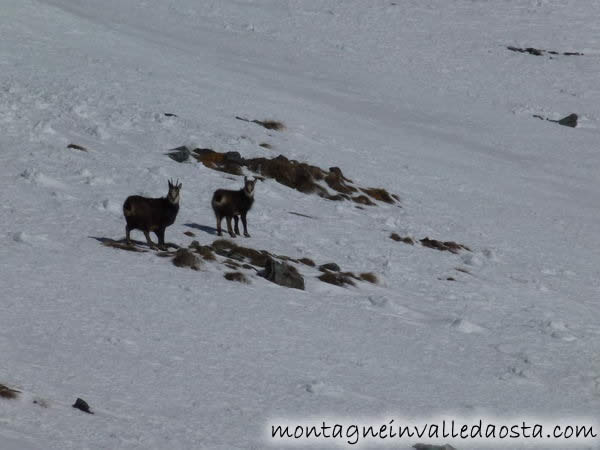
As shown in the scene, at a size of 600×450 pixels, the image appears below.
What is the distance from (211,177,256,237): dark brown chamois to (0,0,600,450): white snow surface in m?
0.88

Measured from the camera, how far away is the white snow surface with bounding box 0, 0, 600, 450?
11047 millimetres

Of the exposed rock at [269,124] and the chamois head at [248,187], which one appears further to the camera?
the exposed rock at [269,124]

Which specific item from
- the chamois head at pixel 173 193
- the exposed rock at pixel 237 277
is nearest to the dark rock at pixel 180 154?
the chamois head at pixel 173 193

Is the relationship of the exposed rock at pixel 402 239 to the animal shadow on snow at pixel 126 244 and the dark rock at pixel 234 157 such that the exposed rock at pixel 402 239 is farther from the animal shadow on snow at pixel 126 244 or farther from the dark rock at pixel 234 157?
the animal shadow on snow at pixel 126 244

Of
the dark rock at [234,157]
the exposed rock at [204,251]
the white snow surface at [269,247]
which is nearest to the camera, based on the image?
the white snow surface at [269,247]

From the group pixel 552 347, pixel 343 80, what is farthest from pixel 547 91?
pixel 552 347

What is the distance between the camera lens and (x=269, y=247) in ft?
62.6

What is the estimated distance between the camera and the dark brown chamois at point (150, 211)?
51.2 ft

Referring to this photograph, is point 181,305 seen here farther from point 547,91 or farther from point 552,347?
point 547,91

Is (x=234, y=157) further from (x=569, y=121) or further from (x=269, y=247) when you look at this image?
(x=569, y=121)

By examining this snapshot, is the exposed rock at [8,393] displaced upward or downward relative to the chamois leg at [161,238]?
upward

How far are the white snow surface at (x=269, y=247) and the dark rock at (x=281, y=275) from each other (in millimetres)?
230

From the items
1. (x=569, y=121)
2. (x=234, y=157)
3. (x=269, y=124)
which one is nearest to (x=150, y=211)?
(x=234, y=157)

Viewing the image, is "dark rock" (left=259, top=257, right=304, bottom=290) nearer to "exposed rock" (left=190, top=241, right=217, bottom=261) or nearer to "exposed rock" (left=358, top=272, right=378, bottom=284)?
"exposed rock" (left=190, top=241, right=217, bottom=261)
